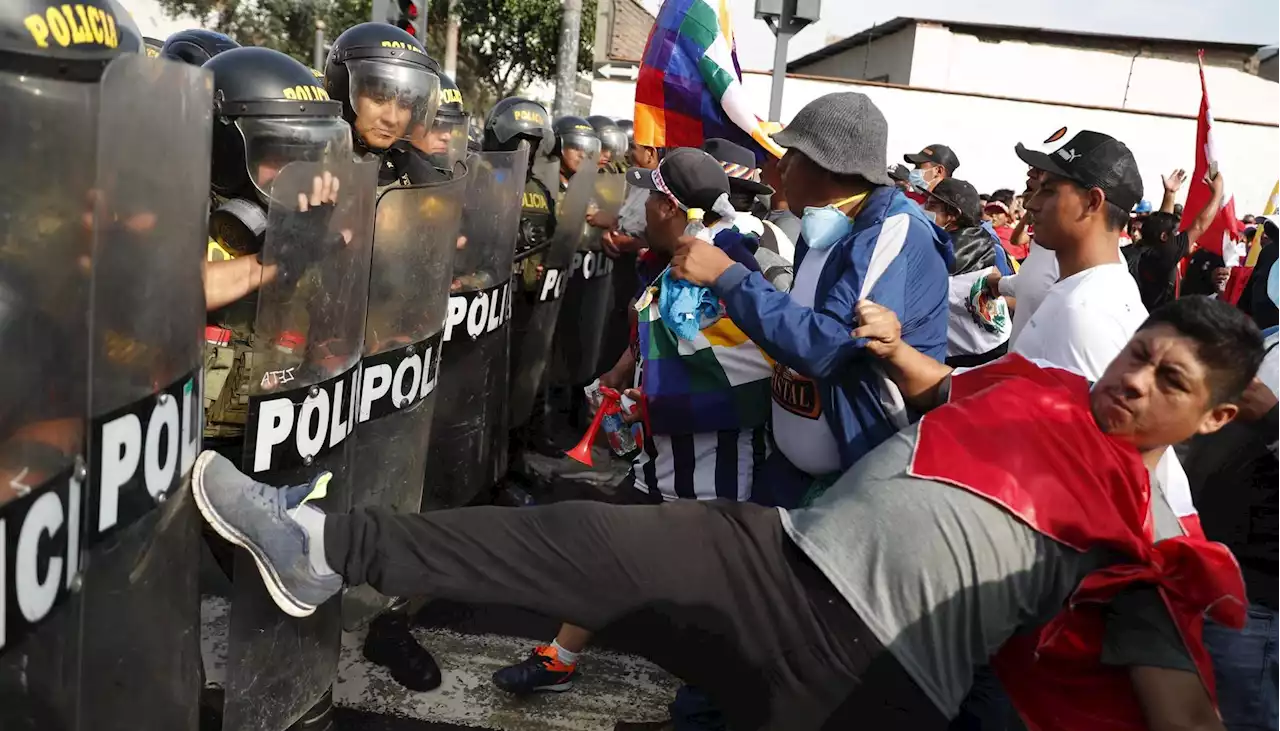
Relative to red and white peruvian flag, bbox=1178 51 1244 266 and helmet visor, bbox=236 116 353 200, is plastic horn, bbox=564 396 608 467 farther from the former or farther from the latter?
red and white peruvian flag, bbox=1178 51 1244 266

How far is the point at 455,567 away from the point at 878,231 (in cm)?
141

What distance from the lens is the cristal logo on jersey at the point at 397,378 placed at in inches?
113

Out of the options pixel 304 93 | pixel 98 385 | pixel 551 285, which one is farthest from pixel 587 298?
Result: pixel 98 385

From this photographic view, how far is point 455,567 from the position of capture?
2.06 m

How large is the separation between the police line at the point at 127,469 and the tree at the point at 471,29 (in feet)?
82.3

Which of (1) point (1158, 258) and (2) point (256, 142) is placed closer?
(2) point (256, 142)

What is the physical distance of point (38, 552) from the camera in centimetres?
140

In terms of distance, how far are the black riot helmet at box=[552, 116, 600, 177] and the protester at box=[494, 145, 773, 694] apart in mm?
3297

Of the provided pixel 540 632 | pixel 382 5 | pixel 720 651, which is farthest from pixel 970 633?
pixel 382 5

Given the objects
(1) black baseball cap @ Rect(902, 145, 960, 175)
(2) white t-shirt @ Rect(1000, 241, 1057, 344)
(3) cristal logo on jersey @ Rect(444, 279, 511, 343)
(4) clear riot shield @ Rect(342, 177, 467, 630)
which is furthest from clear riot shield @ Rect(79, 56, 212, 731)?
(1) black baseball cap @ Rect(902, 145, 960, 175)

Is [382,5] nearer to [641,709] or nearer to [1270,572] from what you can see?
[641,709]

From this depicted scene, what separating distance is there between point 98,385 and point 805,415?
1828 millimetres

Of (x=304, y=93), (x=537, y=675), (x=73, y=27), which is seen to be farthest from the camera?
(x=537, y=675)

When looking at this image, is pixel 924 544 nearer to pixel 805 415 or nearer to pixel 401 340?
pixel 805 415
